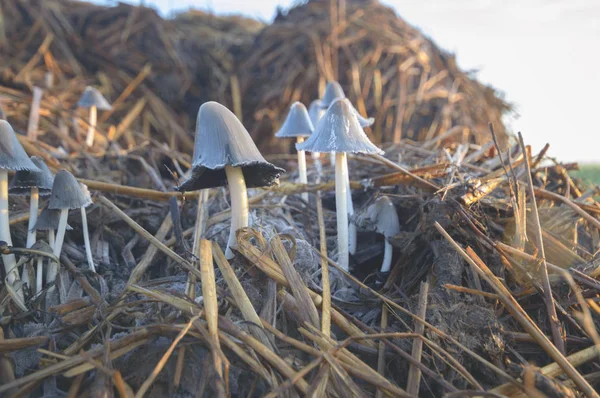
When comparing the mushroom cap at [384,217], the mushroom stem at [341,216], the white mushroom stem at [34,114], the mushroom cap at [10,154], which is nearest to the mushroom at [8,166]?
the mushroom cap at [10,154]

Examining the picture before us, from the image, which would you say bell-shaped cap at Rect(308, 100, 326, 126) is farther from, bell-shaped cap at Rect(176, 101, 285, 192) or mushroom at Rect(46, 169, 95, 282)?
mushroom at Rect(46, 169, 95, 282)

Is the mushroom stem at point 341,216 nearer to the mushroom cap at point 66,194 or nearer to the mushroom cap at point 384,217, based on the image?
the mushroom cap at point 384,217

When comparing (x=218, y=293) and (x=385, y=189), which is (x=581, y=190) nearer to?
(x=385, y=189)

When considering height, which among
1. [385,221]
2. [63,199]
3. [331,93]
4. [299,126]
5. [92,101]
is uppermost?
[92,101]

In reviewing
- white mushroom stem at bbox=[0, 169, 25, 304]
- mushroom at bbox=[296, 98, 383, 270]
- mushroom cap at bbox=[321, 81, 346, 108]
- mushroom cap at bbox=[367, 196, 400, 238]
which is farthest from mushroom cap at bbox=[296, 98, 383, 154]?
white mushroom stem at bbox=[0, 169, 25, 304]

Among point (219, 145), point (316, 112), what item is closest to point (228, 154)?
point (219, 145)

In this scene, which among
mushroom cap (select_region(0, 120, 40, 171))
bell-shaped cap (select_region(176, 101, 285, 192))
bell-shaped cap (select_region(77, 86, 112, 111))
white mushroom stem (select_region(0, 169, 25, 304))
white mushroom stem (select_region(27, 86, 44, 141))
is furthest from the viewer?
bell-shaped cap (select_region(77, 86, 112, 111))

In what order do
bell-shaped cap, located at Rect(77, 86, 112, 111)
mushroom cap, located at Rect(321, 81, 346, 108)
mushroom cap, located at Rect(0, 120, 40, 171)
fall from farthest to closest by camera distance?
1. bell-shaped cap, located at Rect(77, 86, 112, 111)
2. mushroom cap, located at Rect(321, 81, 346, 108)
3. mushroom cap, located at Rect(0, 120, 40, 171)

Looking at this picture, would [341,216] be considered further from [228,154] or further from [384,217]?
[228,154]
